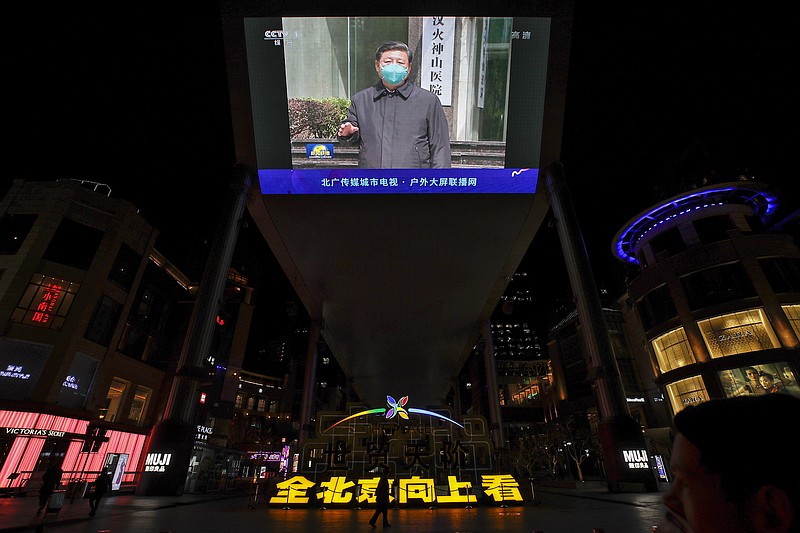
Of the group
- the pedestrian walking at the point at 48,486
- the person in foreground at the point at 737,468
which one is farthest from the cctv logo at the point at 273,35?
the person in foreground at the point at 737,468

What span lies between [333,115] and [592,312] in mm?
12418

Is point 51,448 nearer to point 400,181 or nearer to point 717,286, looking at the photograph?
point 400,181

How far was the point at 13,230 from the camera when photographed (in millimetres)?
22109

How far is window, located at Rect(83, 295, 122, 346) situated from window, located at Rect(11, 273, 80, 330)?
5.15 feet

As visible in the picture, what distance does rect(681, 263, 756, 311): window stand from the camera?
27734 millimetres

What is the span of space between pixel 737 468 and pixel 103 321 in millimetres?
30729

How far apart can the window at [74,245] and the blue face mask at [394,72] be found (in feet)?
69.3

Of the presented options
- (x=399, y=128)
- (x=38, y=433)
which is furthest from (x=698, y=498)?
(x=38, y=433)

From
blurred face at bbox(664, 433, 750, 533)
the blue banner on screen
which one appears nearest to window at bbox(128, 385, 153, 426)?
the blue banner on screen

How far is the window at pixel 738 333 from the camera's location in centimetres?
2611

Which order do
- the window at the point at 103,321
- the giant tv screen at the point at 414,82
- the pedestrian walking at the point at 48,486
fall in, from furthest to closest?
the window at the point at 103,321, the giant tv screen at the point at 414,82, the pedestrian walking at the point at 48,486

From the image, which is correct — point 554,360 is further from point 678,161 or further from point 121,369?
point 121,369

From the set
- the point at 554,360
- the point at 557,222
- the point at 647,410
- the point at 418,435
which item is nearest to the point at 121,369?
the point at 418,435

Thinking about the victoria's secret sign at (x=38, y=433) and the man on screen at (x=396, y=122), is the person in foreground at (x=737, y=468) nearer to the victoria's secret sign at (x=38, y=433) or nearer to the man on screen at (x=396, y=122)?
the man on screen at (x=396, y=122)
